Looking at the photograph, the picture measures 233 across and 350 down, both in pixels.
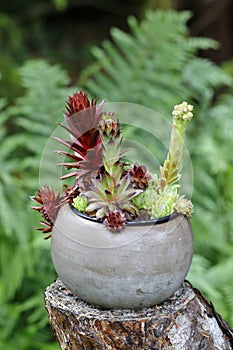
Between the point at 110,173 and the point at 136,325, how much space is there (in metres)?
0.26

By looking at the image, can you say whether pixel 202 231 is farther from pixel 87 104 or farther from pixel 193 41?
pixel 87 104

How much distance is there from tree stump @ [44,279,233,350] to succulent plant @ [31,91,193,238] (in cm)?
17

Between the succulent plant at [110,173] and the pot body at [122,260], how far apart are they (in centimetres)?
2

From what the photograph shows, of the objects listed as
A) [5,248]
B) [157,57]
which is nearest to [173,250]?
[5,248]

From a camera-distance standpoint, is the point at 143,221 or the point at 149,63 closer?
the point at 143,221

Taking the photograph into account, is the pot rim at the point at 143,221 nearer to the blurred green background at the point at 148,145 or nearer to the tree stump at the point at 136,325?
the tree stump at the point at 136,325

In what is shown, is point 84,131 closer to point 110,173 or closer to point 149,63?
point 110,173

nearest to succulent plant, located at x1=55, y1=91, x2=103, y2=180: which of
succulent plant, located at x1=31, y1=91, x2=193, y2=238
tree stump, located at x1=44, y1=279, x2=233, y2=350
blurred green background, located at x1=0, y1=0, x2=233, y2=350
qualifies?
succulent plant, located at x1=31, y1=91, x2=193, y2=238

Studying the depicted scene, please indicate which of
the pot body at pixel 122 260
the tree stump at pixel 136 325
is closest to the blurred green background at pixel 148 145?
the tree stump at pixel 136 325

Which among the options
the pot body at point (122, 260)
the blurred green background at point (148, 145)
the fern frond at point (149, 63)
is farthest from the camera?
the fern frond at point (149, 63)

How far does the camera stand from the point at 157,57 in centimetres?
256

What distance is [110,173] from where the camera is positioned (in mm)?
912

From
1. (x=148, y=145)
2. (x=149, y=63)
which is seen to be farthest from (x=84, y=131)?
(x=149, y=63)

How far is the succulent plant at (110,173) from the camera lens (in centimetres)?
90
